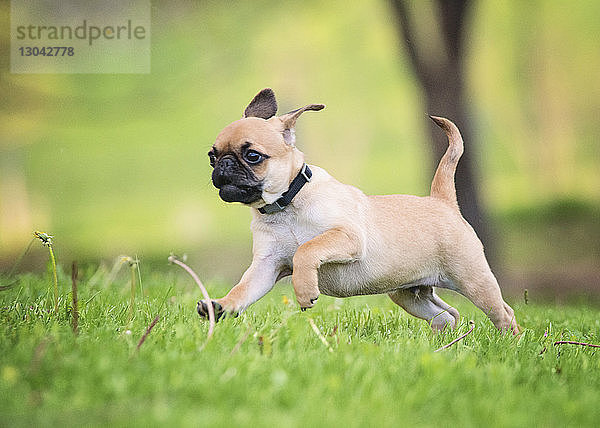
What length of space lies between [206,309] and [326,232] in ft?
2.43

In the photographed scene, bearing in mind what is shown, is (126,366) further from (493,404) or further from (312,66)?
(312,66)

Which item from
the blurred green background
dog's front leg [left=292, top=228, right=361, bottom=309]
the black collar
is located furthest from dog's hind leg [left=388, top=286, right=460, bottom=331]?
the blurred green background

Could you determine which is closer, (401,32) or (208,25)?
(401,32)

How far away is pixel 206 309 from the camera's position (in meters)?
3.23

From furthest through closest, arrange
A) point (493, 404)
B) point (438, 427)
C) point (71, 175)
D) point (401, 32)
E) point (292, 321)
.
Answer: point (71, 175)
point (401, 32)
point (292, 321)
point (493, 404)
point (438, 427)

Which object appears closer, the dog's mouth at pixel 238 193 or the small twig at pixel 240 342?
the small twig at pixel 240 342

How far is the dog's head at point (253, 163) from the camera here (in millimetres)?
3439

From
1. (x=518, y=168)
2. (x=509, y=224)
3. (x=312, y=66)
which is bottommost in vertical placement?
(x=509, y=224)

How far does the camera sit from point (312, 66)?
1312 cm

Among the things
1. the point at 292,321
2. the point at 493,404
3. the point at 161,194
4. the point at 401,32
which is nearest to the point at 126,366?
the point at 292,321

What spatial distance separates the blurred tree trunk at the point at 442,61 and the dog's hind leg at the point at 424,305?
12.0 ft

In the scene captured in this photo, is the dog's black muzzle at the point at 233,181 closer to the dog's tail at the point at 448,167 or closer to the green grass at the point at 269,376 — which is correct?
the green grass at the point at 269,376

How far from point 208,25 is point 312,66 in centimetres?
211

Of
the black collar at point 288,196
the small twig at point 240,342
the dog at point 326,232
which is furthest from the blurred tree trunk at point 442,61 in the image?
the small twig at point 240,342
